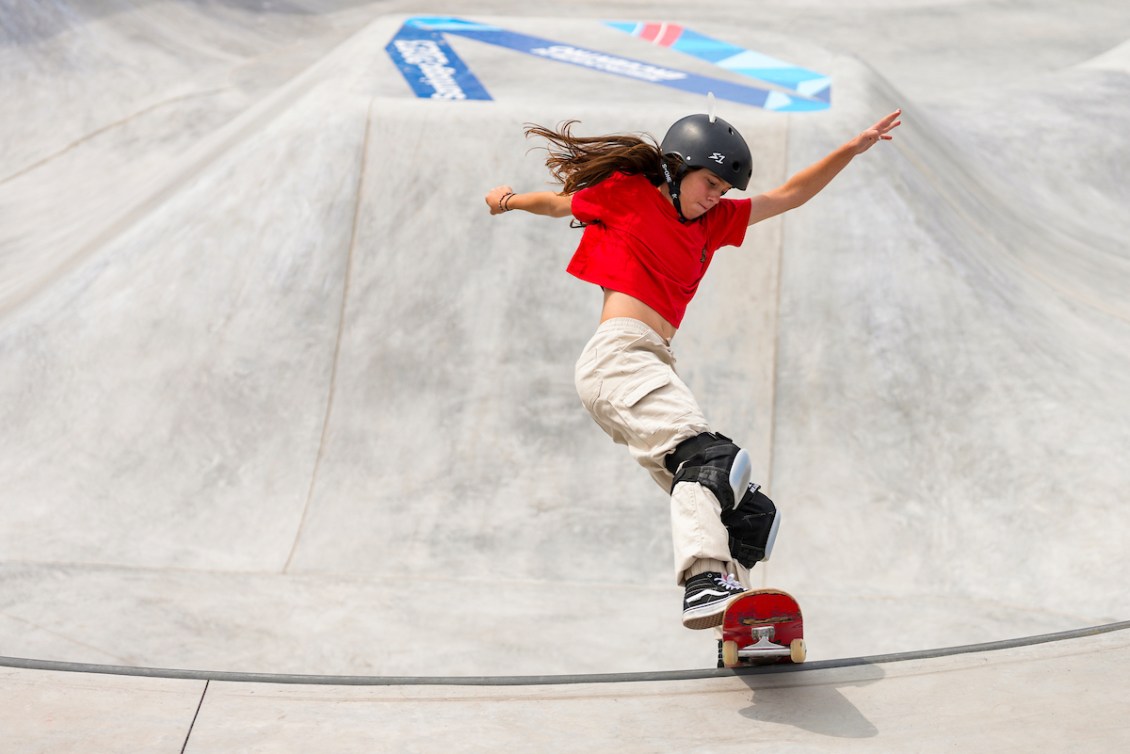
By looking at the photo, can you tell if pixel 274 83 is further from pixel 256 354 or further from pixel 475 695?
pixel 475 695

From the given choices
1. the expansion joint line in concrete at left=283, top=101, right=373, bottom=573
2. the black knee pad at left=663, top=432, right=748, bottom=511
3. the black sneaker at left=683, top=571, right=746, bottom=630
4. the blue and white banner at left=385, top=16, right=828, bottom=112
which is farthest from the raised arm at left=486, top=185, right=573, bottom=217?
the blue and white banner at left=385, top=16, right=828, bottom=112

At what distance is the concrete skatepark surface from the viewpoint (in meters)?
5.71

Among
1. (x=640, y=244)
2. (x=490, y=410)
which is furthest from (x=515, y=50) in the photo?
(x=640, y=244)

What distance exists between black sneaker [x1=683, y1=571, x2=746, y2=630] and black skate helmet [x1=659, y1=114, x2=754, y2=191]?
1396 mm

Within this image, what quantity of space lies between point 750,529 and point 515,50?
6823 mm

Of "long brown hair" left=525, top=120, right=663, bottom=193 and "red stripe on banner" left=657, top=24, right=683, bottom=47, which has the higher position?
"red stripe on banner" left=657, top=24, right=683, bottom=47

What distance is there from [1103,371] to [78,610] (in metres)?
6.19

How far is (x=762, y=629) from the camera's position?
3787 mm

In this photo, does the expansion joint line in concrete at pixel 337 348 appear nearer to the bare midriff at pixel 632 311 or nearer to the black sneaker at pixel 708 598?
the bare midriff at pixel 632 311

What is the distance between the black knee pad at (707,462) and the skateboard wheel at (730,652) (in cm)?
49

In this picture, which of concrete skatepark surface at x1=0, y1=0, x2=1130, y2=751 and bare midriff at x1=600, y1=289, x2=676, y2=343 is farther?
concrete skatepark surface at x1=0, y1=0, x2=1130, y2=751

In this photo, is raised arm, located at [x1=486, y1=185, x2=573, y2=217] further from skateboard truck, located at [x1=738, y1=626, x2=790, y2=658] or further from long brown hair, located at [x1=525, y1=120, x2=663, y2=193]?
skateboard truck, located at [x1=738, y1=626, x2=790, y2=658]

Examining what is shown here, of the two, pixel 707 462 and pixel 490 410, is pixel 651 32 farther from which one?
pixel 707 462

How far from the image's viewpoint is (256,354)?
697 centimetres
